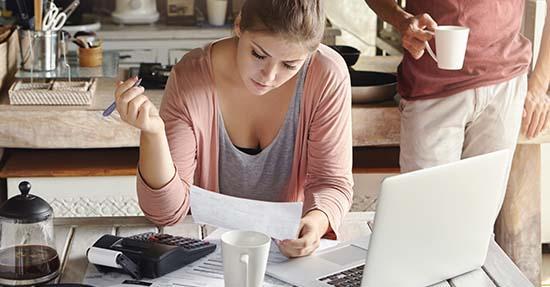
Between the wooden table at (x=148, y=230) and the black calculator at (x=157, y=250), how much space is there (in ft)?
0.23

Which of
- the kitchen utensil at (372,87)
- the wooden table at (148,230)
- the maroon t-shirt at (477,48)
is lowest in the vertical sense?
the kitchen utensil at (372,87)

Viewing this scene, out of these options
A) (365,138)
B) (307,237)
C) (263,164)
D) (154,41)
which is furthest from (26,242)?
(154,41)

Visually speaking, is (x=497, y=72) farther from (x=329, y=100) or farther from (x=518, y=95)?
(x=329, y=100)

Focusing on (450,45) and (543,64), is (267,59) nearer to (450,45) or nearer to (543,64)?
(450,45)

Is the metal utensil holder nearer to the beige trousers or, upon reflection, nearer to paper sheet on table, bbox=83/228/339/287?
the beige trousers

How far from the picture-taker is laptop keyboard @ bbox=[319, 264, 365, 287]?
5.47 ft

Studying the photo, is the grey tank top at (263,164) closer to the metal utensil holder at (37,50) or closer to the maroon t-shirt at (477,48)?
the maroon t-shirt at (477,48)

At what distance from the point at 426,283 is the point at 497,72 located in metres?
1.15

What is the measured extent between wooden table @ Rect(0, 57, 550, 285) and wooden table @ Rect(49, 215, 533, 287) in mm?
1196

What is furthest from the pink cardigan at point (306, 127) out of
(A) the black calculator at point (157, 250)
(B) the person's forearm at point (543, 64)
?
(B) the person's forearm at point (543, 64)

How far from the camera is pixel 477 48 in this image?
2.68 m

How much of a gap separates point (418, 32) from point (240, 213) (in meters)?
0.94

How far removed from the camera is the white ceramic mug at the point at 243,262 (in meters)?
1.49

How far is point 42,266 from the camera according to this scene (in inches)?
65.1
